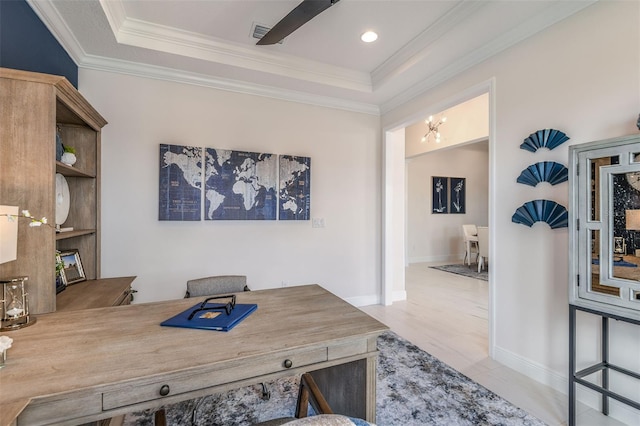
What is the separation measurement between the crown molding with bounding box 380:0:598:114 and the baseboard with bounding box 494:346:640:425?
257cm

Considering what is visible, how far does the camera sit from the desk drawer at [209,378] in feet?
3.09

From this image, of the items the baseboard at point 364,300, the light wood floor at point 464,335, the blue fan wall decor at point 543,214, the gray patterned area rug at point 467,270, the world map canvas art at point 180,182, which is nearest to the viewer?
the light wood floor at point 464,335

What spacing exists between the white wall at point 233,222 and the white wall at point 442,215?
12.4ft

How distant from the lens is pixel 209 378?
1.04 m

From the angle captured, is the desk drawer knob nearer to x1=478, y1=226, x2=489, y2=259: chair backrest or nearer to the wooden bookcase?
the wooden bookcase

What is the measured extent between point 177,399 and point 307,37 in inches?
112

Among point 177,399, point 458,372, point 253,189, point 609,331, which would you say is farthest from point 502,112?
point 177,399

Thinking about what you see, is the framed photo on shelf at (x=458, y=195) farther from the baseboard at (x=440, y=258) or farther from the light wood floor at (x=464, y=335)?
the light wood floor at (x=464, y=335)

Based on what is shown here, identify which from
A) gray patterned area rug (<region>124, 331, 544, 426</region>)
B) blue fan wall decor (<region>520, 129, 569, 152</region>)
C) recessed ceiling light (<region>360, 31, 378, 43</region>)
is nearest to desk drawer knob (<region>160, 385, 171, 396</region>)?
gray patterned area rug (<region>124, 331, 544, 426</region>)

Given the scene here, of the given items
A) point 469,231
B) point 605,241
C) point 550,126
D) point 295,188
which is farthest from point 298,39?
point 469,231

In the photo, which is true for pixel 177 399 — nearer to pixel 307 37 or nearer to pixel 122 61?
pixel 307 37

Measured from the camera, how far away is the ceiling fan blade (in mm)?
1672

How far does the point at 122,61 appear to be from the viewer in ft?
9.09

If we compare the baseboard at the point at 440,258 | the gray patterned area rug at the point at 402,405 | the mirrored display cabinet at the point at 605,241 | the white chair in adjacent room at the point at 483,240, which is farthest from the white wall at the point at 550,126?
the baseboard at the point at 440,258
